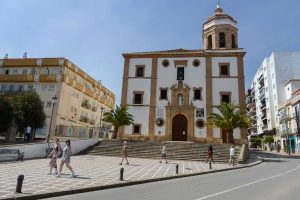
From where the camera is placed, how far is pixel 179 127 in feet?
116

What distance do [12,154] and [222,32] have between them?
29.8 metres

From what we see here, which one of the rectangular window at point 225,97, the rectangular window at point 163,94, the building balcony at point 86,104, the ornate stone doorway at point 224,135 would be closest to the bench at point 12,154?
the rectangular window at point 163,94

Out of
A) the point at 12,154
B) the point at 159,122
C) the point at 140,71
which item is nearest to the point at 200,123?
the point at 159,122

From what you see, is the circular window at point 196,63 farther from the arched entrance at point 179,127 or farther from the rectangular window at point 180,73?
the arched entrance at point 179,127

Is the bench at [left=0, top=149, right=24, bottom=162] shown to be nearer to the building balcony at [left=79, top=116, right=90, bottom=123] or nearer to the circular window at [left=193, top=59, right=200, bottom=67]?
the circular window at [left=193, top=59, right=200, bottom=67]

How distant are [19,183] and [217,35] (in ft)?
113

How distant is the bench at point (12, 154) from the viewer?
65.0 feet

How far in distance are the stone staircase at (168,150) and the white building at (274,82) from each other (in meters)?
36.8

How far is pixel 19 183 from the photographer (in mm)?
8625

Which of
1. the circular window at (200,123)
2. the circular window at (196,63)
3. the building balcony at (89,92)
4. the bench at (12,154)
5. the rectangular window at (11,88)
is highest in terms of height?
the circular window at (196,63)

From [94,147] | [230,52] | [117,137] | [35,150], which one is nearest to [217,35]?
[230,52]

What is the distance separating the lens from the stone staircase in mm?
26011

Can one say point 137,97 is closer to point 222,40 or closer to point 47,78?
point 222,40

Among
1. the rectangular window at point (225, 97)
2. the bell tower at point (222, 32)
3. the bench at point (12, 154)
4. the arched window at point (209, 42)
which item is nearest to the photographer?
the bench at point (12, 154)
